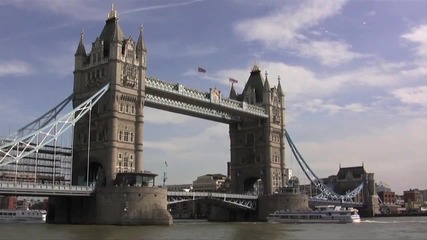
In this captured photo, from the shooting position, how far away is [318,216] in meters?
105

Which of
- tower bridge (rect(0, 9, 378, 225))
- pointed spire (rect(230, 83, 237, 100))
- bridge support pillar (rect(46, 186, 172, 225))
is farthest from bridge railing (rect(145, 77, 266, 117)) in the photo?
bridge support pillar (rect(46, 186, 172, 225))

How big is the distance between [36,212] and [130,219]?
3358cm

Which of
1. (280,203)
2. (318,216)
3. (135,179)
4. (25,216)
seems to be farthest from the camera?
(280,203)

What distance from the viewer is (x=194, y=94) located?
358 ft

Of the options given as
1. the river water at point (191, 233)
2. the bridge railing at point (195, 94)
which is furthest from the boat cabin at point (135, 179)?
the bridge railing at point (195, 94)

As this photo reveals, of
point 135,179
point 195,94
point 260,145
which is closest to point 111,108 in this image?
point 135,179

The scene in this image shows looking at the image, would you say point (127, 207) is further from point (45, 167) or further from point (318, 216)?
point (318, 216)

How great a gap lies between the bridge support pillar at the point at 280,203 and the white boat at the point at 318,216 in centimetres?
703

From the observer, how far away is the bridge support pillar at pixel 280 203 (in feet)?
384

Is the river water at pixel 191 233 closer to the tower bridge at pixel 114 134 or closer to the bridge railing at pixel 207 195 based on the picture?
the tower bridge at pixel 114 134

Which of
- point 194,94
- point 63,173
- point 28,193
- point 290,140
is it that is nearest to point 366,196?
point 290,140

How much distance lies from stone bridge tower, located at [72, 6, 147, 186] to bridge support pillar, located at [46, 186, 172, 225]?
525 cm

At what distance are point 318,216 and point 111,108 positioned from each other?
43575 mm

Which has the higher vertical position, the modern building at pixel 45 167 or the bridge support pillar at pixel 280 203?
the modern building at pixel 45 167
